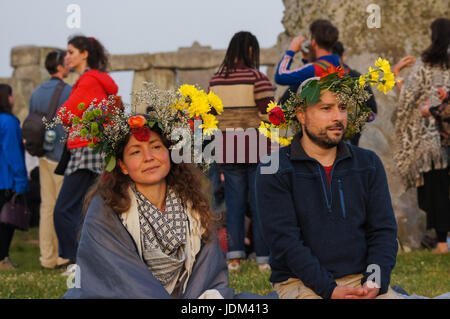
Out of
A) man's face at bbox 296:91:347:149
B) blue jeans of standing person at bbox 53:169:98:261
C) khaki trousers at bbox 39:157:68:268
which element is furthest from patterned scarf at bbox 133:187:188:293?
khaki trousers at bbox 39:157:68:268

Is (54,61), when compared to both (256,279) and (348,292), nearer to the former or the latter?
(256,279)

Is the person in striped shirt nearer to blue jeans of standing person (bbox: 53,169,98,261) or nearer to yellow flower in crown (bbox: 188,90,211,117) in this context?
blue jeans of standing person (bbox: 53,169,98,261)

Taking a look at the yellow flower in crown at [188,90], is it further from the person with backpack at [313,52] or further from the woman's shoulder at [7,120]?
the woman's shoulder at [7,120]

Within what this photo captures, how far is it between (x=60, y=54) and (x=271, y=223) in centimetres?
396

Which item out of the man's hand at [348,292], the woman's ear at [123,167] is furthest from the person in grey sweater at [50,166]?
the man's hand at [348,292]

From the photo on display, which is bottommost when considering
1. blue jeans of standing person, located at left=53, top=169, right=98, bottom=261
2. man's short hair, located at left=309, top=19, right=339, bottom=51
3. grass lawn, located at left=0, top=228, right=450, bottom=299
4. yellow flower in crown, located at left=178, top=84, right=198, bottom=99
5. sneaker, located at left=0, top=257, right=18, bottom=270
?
sneaker, located at left=0, top=257, right=18, bottom=270

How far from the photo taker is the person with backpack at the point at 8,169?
6.93m

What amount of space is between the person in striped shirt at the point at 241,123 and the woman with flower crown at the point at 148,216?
202 centimetres

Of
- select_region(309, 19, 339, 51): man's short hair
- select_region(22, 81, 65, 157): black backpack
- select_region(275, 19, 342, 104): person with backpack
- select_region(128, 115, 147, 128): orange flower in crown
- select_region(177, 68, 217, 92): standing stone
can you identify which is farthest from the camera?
select_region(177, 68, 217, 92): standing stone

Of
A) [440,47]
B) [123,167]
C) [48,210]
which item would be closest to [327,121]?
[123,167]

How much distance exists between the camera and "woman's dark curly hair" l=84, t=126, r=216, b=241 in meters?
3.51

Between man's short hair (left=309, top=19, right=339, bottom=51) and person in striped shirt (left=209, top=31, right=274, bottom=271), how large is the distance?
1.70ft

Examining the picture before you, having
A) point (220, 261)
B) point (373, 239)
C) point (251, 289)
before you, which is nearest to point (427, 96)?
point (251, 289)
